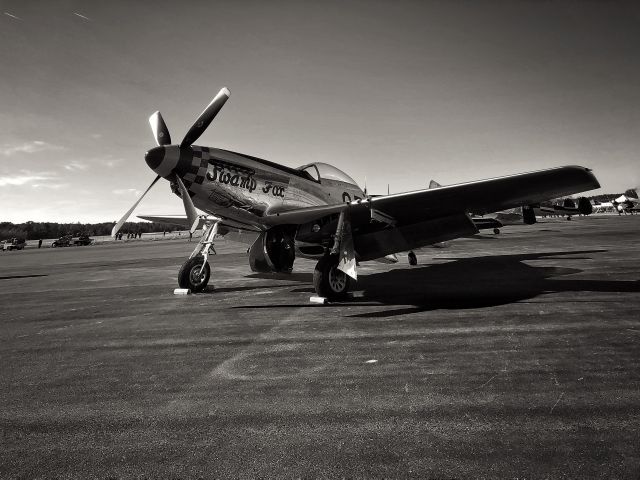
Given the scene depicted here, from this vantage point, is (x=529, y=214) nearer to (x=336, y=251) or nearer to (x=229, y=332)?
(x=336, y=251)

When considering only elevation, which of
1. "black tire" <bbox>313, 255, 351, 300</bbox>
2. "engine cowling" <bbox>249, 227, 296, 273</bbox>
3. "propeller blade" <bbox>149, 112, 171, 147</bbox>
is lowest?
"black tire" <bbox>313, 255, 351, 300</bbox>

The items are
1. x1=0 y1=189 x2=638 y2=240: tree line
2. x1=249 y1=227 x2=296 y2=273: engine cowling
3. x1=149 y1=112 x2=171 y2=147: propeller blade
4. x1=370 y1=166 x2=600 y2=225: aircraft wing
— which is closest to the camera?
x1=370 y1=166 x2=600 y2=225: aircraft wing

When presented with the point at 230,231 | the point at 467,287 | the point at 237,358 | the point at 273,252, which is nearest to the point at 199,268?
the point at 230,231

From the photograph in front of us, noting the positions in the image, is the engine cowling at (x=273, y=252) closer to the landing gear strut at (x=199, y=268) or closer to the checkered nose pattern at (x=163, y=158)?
the landing gear strut at (x=199, y=268)

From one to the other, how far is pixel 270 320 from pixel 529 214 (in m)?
7.03

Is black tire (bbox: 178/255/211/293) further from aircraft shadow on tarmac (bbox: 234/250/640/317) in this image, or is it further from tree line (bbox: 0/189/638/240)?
tree line (bbox: 0/189/638/240)

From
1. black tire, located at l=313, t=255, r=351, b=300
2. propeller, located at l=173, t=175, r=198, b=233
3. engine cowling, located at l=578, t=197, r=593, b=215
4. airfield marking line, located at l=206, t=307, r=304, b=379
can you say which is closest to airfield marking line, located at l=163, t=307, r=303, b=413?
airfield marking line, located at l=206, t=307, r=304, b=379

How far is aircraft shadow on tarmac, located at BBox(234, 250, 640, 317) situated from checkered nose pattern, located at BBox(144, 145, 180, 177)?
11.4ft

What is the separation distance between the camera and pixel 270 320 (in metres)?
5.84

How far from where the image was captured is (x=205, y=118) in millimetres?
7352

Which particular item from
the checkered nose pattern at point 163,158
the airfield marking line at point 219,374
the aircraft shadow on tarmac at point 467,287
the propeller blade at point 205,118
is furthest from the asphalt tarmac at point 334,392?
the propeller blade at point 205,118

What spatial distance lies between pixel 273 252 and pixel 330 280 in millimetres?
1795

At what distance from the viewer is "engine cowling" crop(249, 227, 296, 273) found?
8.40m

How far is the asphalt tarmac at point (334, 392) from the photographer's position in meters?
2.03
